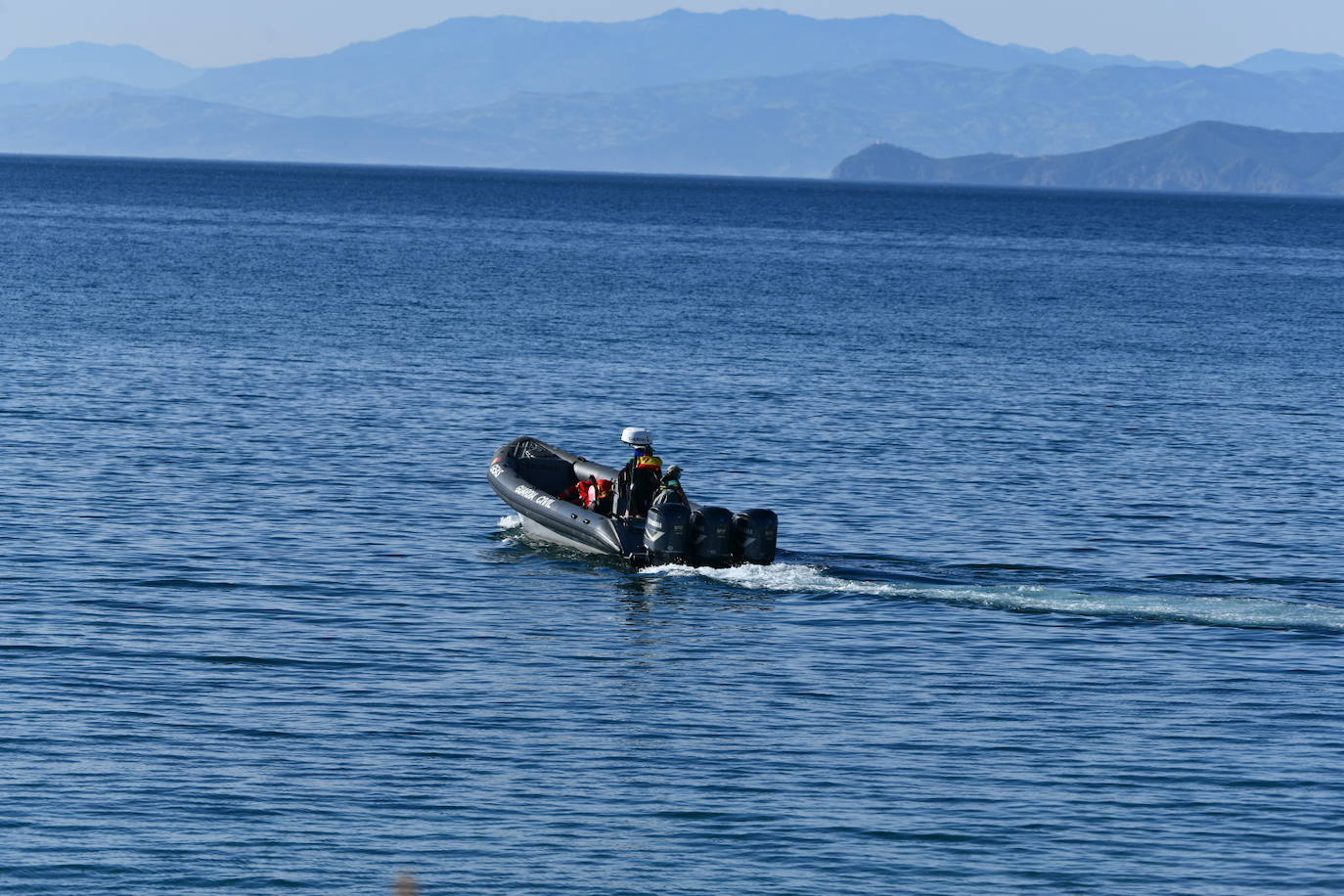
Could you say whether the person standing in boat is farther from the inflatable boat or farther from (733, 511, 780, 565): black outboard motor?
(733, 511, 780, 565): black outboard motor

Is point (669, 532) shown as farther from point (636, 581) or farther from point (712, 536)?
point (636, 581)

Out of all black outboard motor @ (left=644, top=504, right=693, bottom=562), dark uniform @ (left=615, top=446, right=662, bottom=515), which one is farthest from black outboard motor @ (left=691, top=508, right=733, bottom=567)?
dark uniform @ (left=615, top=446, right=662, bottom=515)

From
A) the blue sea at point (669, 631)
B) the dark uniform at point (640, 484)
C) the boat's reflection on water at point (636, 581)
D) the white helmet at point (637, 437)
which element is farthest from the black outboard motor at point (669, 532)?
the white helmet at point (637, 437)

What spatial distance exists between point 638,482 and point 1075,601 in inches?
269

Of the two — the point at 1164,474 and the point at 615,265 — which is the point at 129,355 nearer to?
the point at 1164,474

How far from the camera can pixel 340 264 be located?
315 feet

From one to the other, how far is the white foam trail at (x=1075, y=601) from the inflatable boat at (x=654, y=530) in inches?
13.3

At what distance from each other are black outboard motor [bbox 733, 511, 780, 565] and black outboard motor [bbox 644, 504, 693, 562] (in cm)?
73

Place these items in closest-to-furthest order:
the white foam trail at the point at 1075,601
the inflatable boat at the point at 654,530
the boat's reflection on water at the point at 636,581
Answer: the white foam trail at the point at 1075,601, the boat's reflection on water at the point at 636,581, the inflatable boat at the point at 654,530

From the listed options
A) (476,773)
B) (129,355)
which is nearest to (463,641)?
(476,773)

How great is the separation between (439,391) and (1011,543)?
2089 centimetres

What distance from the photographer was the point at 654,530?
26.8 m

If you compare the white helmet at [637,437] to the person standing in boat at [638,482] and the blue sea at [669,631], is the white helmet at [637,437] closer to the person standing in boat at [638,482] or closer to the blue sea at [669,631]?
the person standing in boat at [638,482]

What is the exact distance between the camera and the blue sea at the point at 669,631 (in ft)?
53.3
